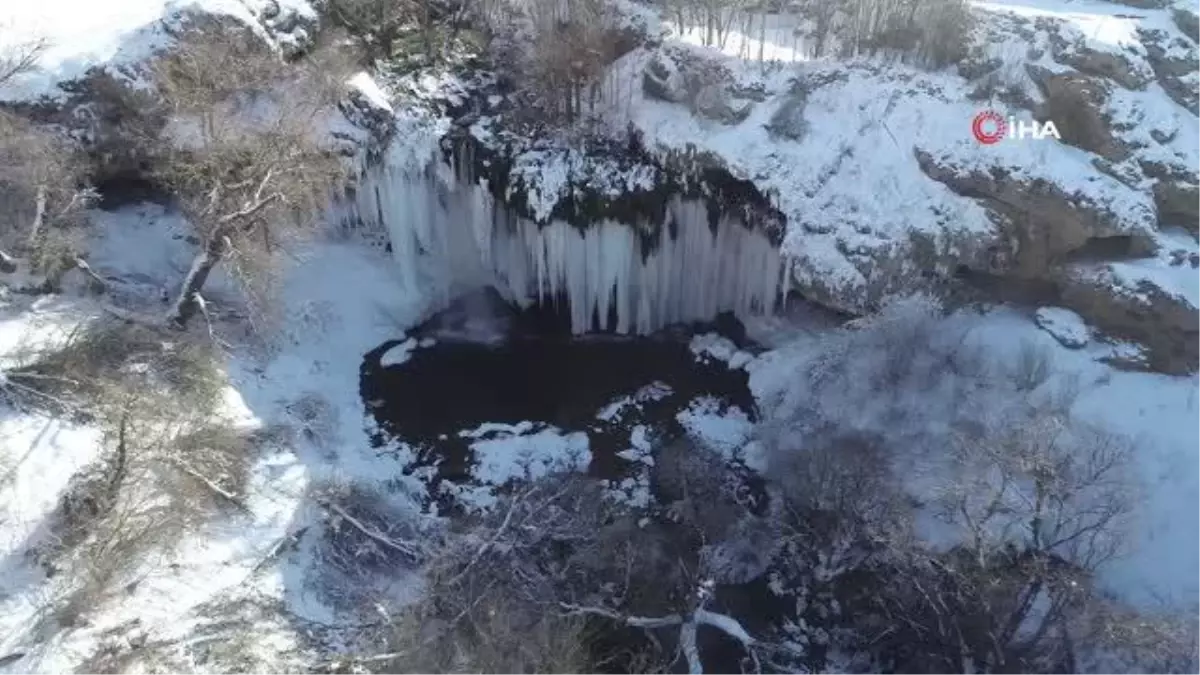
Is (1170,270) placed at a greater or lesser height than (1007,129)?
lesser

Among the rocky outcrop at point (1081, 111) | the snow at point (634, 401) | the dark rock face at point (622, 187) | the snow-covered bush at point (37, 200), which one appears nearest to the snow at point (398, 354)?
the dark rock face at point (622, 187)

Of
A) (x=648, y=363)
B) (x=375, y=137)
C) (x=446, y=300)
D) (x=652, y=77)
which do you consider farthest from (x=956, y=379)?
(x=375, y=137)

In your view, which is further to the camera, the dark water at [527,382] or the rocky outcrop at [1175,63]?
the rocky outcrop at [1175,63]

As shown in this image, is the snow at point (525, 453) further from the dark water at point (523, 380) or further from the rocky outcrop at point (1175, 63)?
the rocky outcrop at point (1175, 63)

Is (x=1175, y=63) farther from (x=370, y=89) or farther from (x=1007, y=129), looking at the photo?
(x=370, y=89)

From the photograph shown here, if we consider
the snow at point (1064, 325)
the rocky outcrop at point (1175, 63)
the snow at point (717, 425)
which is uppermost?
the rocky outcrop at point (1175, 63)

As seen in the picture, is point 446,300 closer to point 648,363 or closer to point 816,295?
point 648,363

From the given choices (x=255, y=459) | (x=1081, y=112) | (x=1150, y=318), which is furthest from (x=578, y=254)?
(x=1150, y=318)
